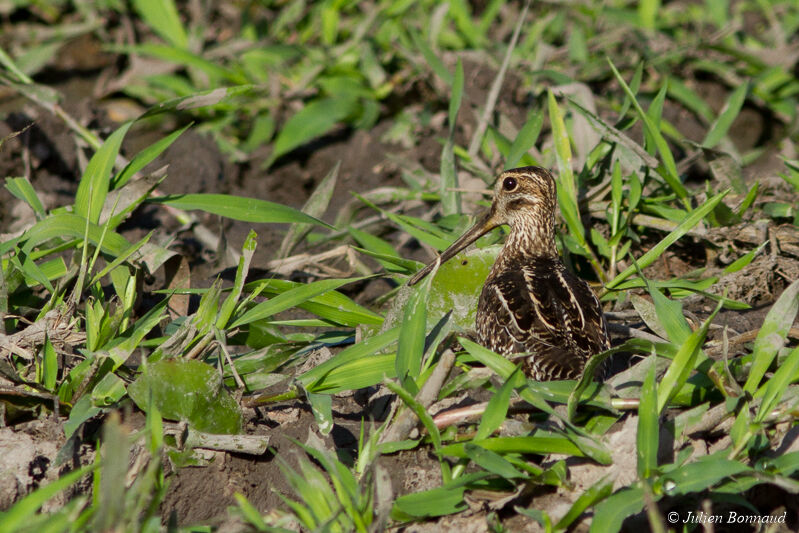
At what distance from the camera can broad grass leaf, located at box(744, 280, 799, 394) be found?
3.33 metres

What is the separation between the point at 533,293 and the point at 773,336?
0.95 m

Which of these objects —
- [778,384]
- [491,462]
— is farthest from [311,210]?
[778,384]

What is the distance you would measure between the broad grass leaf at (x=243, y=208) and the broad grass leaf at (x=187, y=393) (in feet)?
3.41

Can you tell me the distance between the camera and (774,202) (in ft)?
15.0

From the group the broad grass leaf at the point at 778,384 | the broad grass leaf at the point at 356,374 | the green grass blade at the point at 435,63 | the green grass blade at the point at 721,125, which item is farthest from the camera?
the green grass blade at the point at 435,63

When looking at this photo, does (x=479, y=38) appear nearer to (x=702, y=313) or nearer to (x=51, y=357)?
(x=702, y=313)

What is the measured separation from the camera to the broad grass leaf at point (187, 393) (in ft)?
10.6

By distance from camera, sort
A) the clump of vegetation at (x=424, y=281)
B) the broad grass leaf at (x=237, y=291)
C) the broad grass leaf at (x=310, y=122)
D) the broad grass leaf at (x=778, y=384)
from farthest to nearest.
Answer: the broad grass leaf at (x=310, y=122), the broad grass leaf at (x=237, y=291), the broad grass leaf at (x=778, y=384), the clump of vegetation at (x=424, y=281)

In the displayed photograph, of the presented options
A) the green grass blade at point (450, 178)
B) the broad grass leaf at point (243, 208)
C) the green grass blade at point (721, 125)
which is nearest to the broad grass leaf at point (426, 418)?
the broad grass leaf at point (243, 208)

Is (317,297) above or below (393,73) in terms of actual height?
below

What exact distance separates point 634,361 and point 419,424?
46.2 inches

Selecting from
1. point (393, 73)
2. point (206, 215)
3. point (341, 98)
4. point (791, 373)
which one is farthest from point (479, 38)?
point (791, 373)

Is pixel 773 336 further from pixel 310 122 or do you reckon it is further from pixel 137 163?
pixel 310 122

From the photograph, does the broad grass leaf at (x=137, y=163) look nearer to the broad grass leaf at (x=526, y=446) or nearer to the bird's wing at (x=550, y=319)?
the bird's wing at (x=550, y=319)
